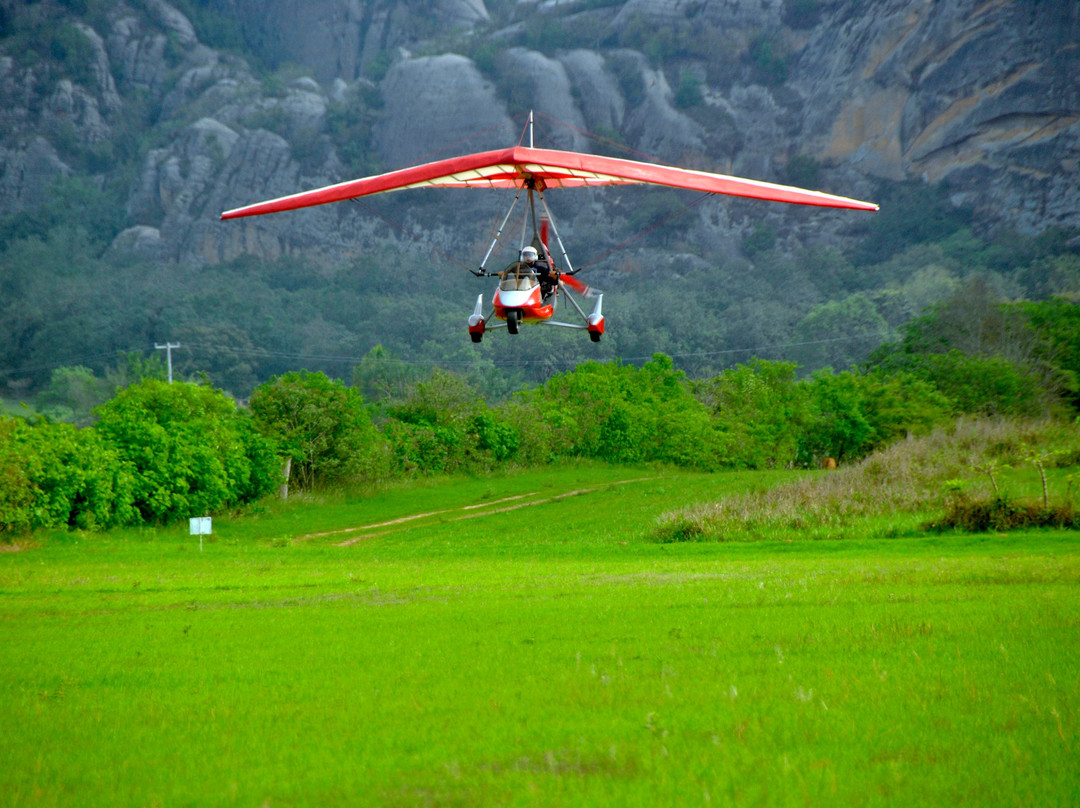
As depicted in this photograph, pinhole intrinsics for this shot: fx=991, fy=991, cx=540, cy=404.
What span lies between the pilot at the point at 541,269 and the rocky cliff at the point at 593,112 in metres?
136

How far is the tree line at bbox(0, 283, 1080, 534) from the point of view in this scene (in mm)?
35562

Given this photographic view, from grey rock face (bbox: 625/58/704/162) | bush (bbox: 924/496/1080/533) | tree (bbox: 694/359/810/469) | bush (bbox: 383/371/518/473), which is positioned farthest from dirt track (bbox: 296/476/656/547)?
grey rock face (bbox: 625/58/704/162)

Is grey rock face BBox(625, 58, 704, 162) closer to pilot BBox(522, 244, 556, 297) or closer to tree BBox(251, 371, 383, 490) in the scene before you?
tree BBox(251, 371, 383, 490)

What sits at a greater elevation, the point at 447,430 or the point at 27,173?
the point at 27,173

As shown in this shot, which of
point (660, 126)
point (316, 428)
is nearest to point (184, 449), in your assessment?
point (316, 428)

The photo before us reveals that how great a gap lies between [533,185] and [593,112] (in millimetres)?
165909

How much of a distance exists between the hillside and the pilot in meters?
104

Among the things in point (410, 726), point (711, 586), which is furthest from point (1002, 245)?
point (410, 726)

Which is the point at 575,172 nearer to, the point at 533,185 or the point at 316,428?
the point at 533,185

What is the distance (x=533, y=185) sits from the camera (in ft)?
78.3

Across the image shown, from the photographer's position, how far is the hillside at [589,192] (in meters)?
138

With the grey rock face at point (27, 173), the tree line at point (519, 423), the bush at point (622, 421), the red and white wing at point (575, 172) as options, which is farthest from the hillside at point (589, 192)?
the red and white wing at point (575, 172)

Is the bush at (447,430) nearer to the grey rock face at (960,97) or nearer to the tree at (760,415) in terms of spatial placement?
the tree at (760,415)

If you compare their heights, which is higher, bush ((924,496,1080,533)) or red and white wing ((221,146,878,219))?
red and white wing ((221,146,878,219))
